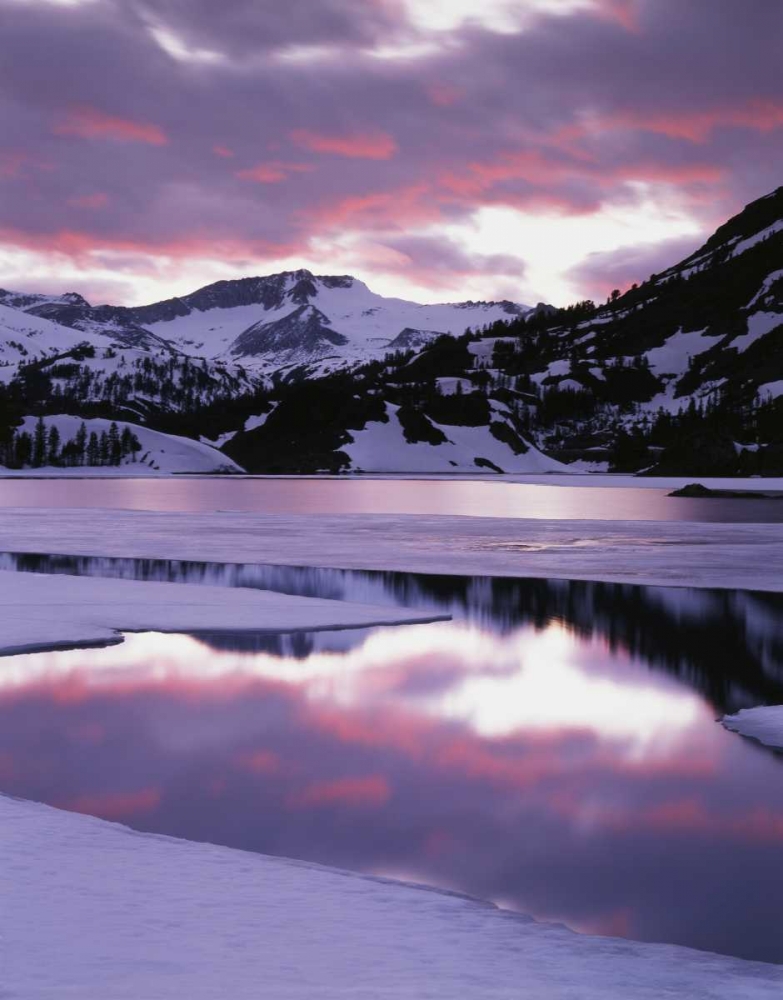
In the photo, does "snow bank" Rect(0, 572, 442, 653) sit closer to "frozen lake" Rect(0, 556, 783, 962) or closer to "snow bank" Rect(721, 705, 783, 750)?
"frozen lake" Rect(0, 556, 783, 962)

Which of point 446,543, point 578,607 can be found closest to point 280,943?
point 578,607

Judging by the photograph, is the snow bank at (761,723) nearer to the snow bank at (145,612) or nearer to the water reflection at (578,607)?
the water reflection at (578,607)

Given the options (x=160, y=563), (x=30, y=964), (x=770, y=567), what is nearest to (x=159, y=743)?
(x=30, y=964)

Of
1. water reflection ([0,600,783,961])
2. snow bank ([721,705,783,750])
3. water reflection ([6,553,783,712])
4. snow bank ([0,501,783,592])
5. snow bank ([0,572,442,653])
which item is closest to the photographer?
water reflection ([0,600,783,961])

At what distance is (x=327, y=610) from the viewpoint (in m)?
24.9

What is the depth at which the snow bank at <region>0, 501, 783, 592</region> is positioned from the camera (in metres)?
34.1

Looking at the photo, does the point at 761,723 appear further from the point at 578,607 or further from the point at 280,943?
the point at 578,607

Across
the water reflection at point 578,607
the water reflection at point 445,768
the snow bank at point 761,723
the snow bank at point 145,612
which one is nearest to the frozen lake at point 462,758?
the water reflection at point 445,768

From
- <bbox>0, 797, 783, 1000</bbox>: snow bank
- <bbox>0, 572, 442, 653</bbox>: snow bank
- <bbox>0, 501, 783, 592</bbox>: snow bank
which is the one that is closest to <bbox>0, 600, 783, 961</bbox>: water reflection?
<bbox>0, 797, 783, 1000</bbox>: snow bank

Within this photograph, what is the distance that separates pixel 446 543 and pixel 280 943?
3707 cm

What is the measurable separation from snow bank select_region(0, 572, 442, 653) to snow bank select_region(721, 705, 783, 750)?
9.96 metres

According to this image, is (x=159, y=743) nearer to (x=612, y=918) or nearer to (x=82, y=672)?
(x=82, y=672)

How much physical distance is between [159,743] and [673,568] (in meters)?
24.2

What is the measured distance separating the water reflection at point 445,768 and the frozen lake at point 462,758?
0.04 metres
